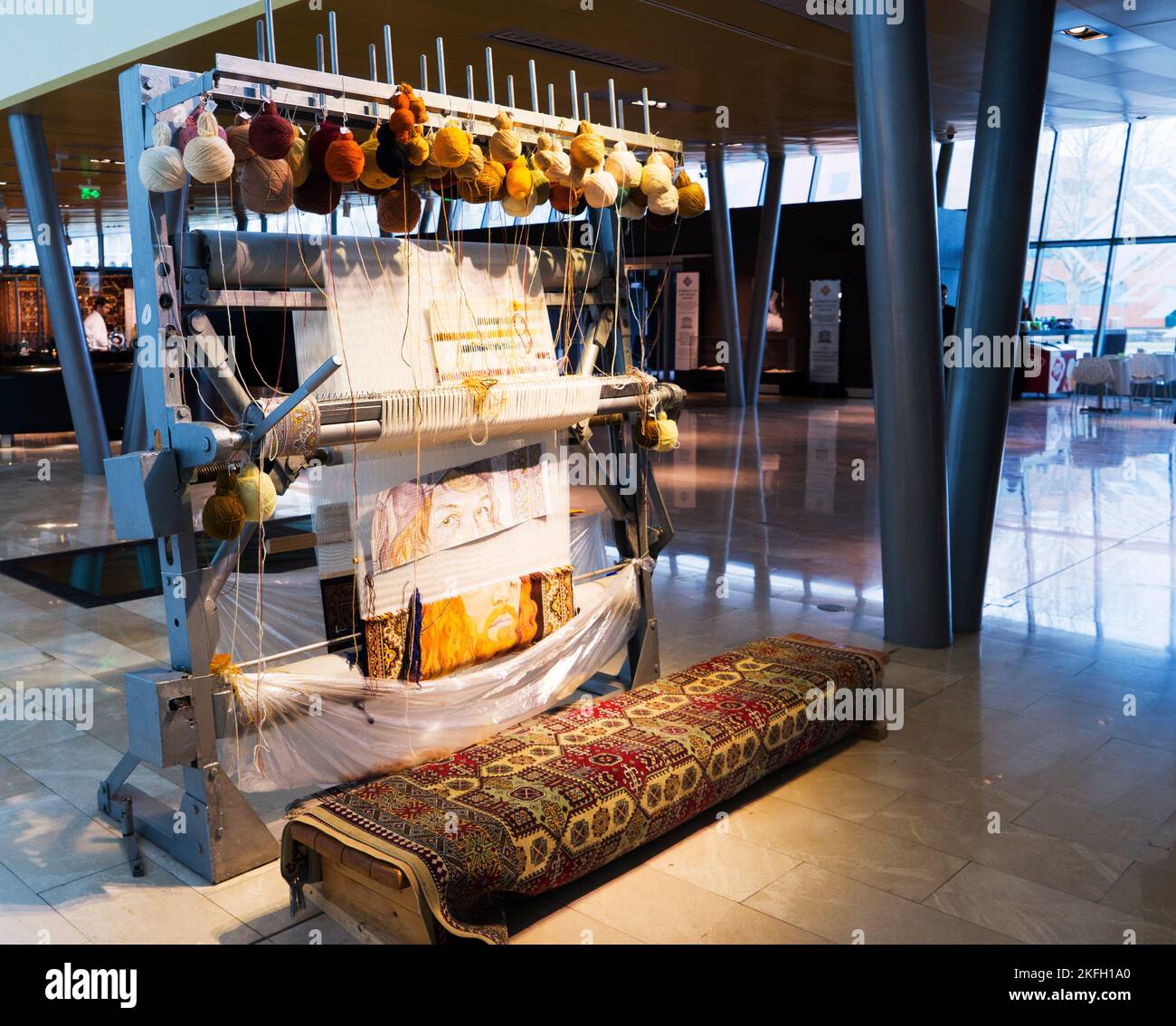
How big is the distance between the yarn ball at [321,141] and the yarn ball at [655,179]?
140cm

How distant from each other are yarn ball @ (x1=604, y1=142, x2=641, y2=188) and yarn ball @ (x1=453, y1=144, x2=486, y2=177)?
2.00ft

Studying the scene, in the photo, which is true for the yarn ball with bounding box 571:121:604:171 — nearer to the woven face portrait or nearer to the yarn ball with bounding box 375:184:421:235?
the yarn ball with bounding box 375:184:421:235

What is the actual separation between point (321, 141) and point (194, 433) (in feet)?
3.20

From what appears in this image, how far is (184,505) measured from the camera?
351cm

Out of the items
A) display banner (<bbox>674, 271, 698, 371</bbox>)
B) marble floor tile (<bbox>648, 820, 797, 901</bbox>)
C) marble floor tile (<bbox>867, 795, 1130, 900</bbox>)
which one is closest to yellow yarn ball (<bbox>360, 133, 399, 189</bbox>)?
marble floor tile (<bbox>648, 820, 797, 901</bbox>)

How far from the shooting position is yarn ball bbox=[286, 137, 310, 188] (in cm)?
347

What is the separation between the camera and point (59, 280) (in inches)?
484

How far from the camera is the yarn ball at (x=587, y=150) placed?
13.8 ft

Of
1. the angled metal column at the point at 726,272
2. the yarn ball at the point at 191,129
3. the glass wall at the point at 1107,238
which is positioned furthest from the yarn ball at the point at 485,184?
the glass wall at the point at 1107,238

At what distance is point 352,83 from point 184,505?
146 cm

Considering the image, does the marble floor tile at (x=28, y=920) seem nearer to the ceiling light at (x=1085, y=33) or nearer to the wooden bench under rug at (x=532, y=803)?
the wooden bench under rug at (x=532, y=803)

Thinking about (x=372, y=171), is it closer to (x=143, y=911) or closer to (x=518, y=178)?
(x=518, y=178)
